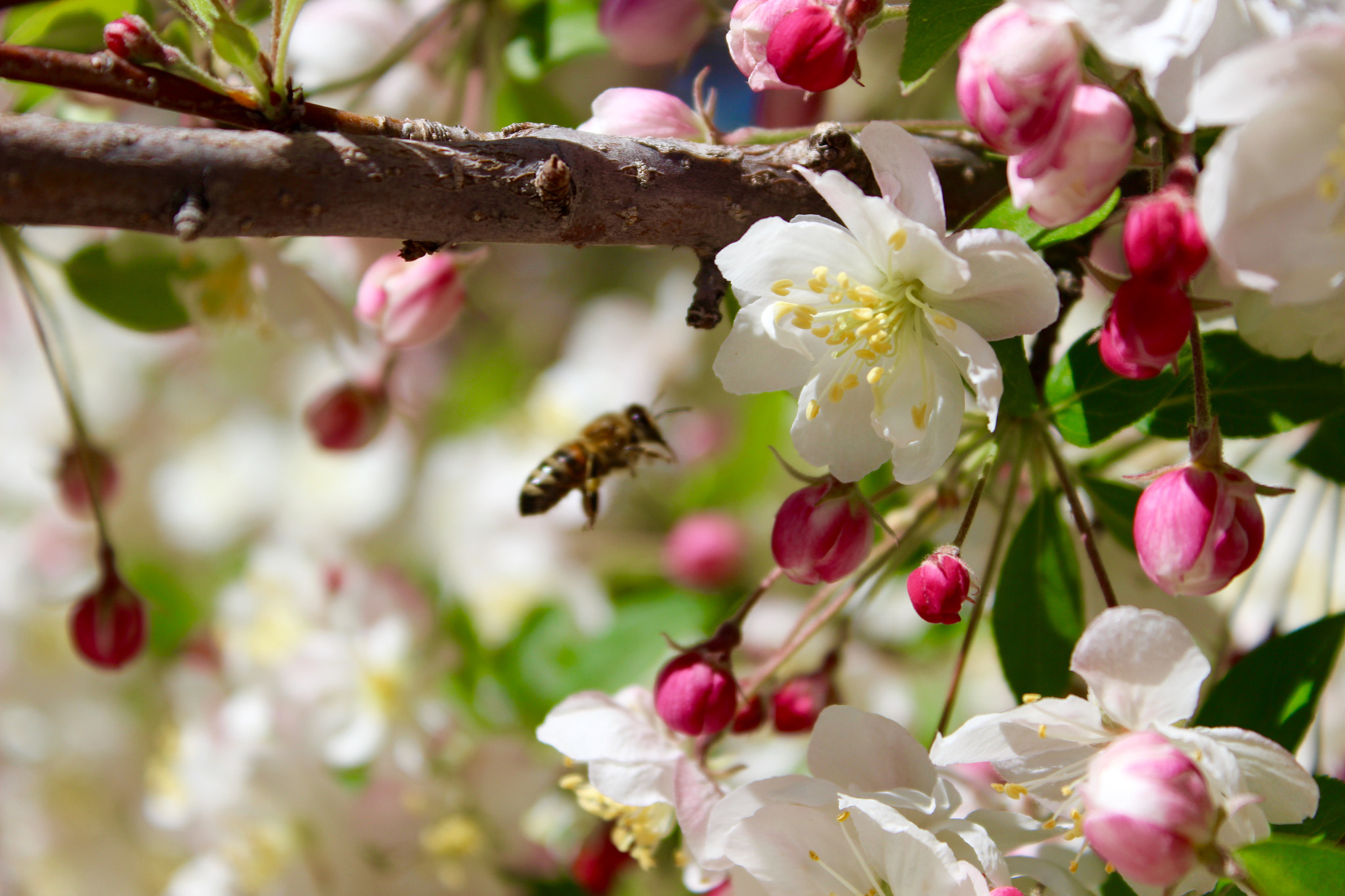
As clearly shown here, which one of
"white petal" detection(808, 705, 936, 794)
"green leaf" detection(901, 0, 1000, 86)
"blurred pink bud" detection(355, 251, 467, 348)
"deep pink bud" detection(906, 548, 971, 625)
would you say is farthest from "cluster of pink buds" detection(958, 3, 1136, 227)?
"blurred pink bud" detection(355, 251, 467, 348)

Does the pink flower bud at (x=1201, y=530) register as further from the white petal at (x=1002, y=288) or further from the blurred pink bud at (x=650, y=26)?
the blurred pink bud at (x=650, y=26)

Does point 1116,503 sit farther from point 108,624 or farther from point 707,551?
point 108,624

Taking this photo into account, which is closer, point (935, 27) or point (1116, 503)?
point (935, 27)

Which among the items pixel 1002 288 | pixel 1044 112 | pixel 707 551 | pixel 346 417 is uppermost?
pixel 1044 112

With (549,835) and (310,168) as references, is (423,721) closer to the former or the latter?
(549,835)

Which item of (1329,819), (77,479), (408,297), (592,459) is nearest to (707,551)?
(592,459)

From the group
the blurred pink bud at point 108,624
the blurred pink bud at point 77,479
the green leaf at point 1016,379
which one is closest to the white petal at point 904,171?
the green leaf at point 1016,379
